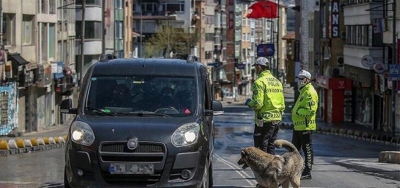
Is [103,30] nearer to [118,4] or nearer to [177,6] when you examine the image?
A: [118,4]

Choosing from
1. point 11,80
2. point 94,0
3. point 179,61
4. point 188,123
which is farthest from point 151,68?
point 94,0

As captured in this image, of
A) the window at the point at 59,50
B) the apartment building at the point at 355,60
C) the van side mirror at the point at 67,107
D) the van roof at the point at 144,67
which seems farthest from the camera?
the window at the point at 59,50

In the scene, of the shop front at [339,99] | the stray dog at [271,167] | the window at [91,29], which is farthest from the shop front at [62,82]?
the stray dog at [271,167]

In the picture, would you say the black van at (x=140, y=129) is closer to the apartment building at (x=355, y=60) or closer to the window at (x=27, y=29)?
the apartment building at (x=355, y=60)

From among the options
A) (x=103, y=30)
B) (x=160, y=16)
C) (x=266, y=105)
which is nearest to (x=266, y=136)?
(x=266, y=105)

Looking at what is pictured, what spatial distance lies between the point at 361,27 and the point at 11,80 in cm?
→ 2103

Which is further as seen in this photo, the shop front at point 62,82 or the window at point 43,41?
the shop front at point 62,82

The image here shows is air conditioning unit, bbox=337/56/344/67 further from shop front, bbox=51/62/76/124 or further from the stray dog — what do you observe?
the stray dog

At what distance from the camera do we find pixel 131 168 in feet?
37.6

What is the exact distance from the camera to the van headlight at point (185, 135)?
11.6 meters

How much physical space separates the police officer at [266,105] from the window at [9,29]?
3085cm

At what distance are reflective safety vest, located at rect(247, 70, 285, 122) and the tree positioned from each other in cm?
7718

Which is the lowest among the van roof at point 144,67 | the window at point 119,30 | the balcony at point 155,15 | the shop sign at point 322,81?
the shop sign at point 322,81

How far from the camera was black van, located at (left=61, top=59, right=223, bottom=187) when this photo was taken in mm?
11469
